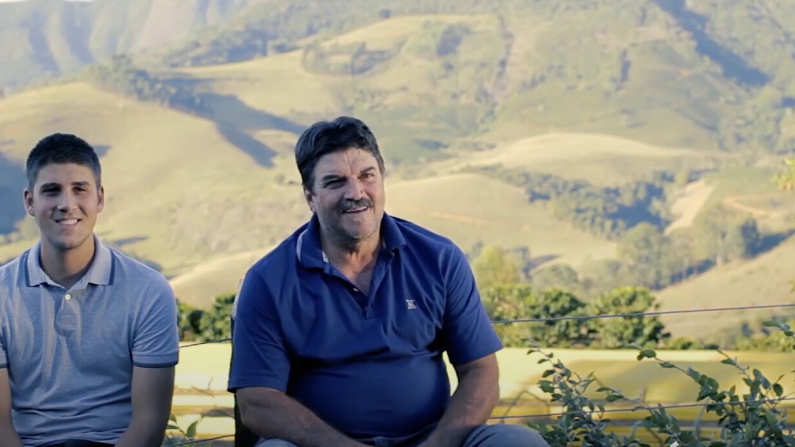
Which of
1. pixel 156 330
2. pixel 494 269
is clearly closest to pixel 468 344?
pixel 156 330

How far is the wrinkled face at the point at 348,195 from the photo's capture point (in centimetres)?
268

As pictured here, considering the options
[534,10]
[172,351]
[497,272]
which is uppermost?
[534,10]

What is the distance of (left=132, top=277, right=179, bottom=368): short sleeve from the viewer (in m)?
2.67

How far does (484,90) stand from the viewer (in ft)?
402

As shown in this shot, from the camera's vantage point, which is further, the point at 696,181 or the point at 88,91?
the point at 88,91

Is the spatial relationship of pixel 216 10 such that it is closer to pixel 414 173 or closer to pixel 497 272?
pixel 414 173

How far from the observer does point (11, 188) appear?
94938 mm

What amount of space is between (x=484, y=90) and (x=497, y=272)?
230 ft

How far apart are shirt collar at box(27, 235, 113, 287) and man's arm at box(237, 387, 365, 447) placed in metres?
0.42

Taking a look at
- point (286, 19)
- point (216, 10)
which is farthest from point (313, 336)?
point (216, 10)

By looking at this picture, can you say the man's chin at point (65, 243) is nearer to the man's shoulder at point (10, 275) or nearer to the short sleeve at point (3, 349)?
the man's shoulder at point (10, 275)

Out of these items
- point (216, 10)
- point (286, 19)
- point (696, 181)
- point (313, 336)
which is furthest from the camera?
point (216, 10)

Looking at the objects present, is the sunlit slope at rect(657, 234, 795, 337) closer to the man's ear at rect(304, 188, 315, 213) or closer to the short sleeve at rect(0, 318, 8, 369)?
the man's ear at rect(304, 188, 315, 213)

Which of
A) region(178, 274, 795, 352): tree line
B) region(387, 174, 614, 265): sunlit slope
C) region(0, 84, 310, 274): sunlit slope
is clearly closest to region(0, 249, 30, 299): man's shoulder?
region(178, 274, 795, 352): tree line
